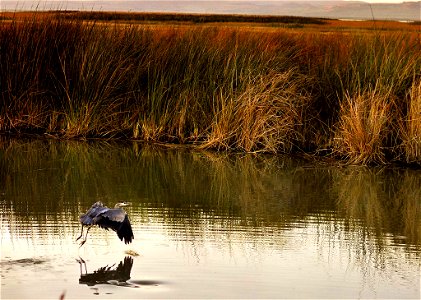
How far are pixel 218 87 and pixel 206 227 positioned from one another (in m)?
4.13

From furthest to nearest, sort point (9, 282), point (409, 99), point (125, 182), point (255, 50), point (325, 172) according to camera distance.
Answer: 1. point (255, 50)
2. point (409, 99)
3. point (325, 172)
4. point (125, 182)
5. point (9, 282)

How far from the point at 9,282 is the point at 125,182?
131 inches

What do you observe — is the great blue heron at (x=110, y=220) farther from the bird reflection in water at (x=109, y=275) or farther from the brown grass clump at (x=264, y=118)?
the brown grass clump at (x=264, y=118)

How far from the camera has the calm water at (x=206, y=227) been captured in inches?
220

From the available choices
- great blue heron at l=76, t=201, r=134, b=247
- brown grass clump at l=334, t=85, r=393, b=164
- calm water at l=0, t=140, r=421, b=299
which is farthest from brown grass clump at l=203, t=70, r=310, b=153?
great blue heron at l=76, t=201, r=134, b=247

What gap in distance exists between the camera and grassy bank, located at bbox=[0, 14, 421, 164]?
33.4 feet

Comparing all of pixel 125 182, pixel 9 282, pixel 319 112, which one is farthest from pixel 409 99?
pixel 9 282

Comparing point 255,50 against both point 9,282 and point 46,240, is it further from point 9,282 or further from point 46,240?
point 9,282

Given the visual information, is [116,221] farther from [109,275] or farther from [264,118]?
[264,118]

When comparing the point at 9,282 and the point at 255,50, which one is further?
the point at 255,50

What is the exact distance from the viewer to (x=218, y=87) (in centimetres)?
1091

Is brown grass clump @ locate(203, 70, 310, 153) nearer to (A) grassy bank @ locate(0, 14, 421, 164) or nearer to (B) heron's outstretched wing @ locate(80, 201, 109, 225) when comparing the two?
(A) grassy bank @ locate(0, 14, 421, 164)

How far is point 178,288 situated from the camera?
17.9 ft

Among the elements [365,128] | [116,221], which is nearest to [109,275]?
[116,221]
